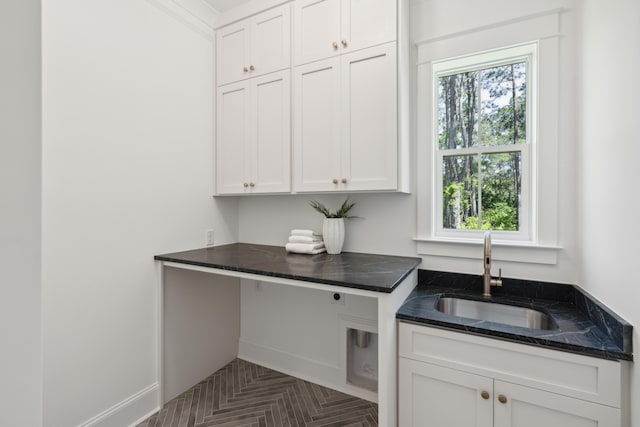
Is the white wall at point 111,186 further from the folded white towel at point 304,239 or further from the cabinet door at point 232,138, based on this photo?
the folded white towel at point 304,239

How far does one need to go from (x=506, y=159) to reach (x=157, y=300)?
2.47m

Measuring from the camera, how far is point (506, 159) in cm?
187

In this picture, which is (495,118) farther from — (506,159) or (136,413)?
(136,413)

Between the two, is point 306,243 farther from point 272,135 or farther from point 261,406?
point 261,406

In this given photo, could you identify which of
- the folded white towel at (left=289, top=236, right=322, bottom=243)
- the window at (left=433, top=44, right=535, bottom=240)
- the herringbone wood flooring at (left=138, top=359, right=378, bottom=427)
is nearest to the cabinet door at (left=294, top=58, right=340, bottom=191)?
the folded white towel at (left=289, top=236, right=322, bottom=243)

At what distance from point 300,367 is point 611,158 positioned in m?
2.30

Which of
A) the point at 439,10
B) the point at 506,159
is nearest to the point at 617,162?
the point at 506,159

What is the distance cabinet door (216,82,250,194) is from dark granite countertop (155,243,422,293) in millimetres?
537

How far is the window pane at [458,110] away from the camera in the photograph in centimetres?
198

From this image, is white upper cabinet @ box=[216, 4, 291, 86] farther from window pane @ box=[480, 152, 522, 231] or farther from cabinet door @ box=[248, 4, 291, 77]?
window pane @ box=[480, 152, 522, 231]

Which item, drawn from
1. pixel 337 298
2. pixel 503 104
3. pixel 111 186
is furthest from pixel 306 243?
pixel 503 104

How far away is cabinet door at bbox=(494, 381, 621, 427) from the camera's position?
3.69 feet

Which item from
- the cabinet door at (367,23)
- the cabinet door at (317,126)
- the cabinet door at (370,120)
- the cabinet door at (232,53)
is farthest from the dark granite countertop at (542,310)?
the cabinet door at (232,53)

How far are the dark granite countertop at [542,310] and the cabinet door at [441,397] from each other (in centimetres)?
22
